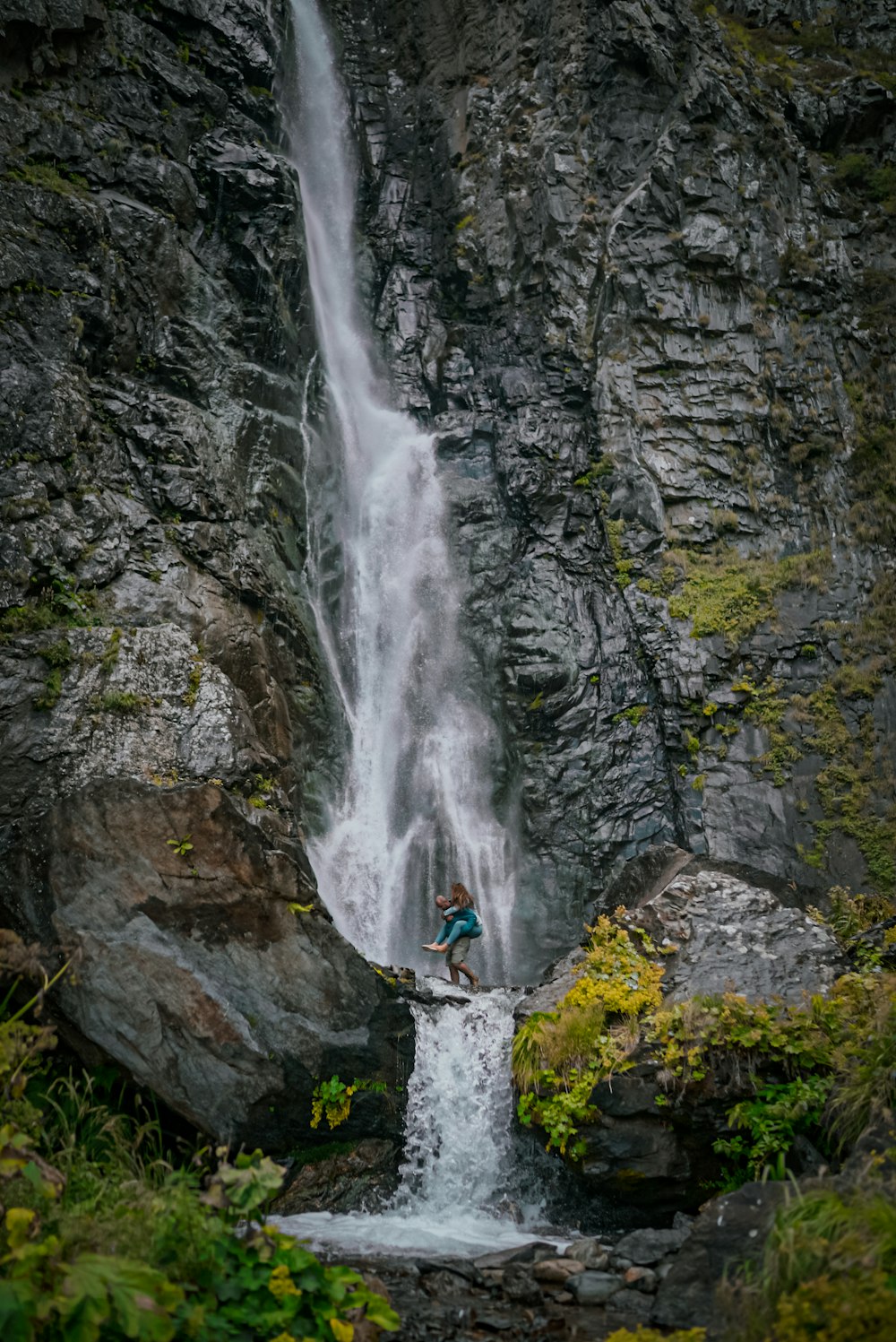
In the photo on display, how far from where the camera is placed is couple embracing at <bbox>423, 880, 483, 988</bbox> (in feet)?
37.4

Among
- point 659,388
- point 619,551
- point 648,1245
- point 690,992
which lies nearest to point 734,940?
point 690,992

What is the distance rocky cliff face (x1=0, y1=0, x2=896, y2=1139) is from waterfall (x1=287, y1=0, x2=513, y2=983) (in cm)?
60

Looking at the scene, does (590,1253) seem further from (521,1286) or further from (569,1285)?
(521,1286)

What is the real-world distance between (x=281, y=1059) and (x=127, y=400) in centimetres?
1013

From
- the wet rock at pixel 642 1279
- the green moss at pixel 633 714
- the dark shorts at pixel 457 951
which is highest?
the green moss at pixel 633 714

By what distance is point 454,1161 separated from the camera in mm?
8016

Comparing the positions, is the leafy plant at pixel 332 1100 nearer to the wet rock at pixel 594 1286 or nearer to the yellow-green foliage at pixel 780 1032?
the yellow-green foliage at pixel 780 1032

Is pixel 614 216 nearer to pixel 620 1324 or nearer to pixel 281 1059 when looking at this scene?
pixel 281 1059

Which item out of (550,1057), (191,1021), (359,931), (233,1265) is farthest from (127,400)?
(233,1265)

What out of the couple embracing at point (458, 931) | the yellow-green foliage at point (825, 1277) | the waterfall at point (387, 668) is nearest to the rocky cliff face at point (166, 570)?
the waterfall at point (387, 668)

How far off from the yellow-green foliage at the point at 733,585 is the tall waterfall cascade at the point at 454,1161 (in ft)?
28.5

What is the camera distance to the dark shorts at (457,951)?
1142 centimetres

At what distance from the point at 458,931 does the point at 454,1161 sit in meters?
3.52

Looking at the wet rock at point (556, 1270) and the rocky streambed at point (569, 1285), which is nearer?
the rocky streambed at point (569, 1285)
